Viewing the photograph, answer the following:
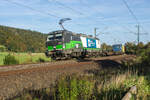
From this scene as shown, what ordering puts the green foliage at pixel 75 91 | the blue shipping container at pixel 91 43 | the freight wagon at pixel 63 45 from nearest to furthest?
the green foliage at pixel 75 91
the freight wagon at pixel 63 45
the blue shipping container at pixel 91 43

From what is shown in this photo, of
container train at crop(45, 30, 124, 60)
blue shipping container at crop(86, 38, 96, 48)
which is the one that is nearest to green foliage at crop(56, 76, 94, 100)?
container train at crop(45, 30, 124, 60)


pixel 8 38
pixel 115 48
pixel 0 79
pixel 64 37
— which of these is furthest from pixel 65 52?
pixel 8 38

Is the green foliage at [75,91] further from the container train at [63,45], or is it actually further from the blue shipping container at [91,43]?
the blue shipping container at [91,43]

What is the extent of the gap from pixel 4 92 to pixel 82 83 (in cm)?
276

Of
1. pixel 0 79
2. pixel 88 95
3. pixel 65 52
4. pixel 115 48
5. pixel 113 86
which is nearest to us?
pixel 88 95

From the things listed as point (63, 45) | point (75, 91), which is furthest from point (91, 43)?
point (75, 91)

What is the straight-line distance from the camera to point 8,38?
88438mm

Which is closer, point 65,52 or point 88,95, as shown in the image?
point 88,95

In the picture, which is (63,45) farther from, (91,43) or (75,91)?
(75,91)

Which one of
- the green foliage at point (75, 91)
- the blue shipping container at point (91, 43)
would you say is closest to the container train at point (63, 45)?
the blue shipping container at point (91, 43)

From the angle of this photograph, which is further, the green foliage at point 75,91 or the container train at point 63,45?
the container train at point 63,45

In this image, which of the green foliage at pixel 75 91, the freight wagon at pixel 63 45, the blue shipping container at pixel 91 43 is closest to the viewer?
the green foliage at pixel 75 91

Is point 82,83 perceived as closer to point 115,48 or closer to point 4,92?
point 4,92

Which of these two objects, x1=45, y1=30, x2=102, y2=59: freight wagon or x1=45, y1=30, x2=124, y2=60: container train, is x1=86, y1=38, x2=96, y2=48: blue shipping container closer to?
x1=45, y1=30, x2=124, y2=60: container train
